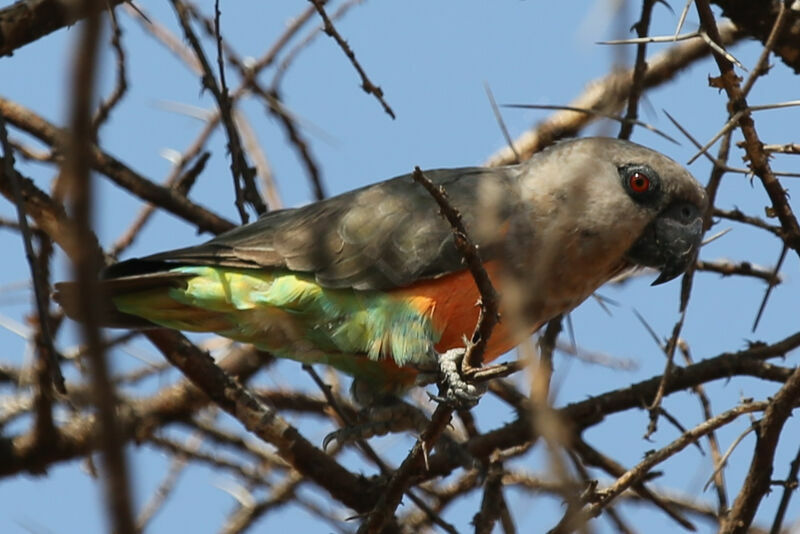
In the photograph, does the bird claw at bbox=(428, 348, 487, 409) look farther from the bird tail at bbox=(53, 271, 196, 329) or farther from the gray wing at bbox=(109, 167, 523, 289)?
the bird tail at bbox=(53, 271, 196, 329)

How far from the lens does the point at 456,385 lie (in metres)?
3.99

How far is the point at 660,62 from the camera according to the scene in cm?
593

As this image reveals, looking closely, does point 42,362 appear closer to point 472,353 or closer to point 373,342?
point 373,342

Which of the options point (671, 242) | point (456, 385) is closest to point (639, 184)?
point (671, 242)

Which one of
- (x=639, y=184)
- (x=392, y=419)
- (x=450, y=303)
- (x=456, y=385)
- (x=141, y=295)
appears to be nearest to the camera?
(x=456, y=385)

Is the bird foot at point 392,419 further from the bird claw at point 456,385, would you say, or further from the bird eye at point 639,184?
the bird eye at point 639,184

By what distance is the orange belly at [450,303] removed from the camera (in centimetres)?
463

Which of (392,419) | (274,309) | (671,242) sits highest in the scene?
(671,242)

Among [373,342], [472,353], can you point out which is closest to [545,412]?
[472,353]

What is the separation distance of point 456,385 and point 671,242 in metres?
1.61

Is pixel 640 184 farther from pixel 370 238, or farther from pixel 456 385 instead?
pixel 456 385

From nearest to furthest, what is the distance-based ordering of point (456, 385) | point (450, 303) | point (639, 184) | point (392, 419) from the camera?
point (456, 385)
point (450, 303)
point (392, 419)
point (639, 184)

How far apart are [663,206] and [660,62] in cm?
127

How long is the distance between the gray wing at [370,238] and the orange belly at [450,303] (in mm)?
49
